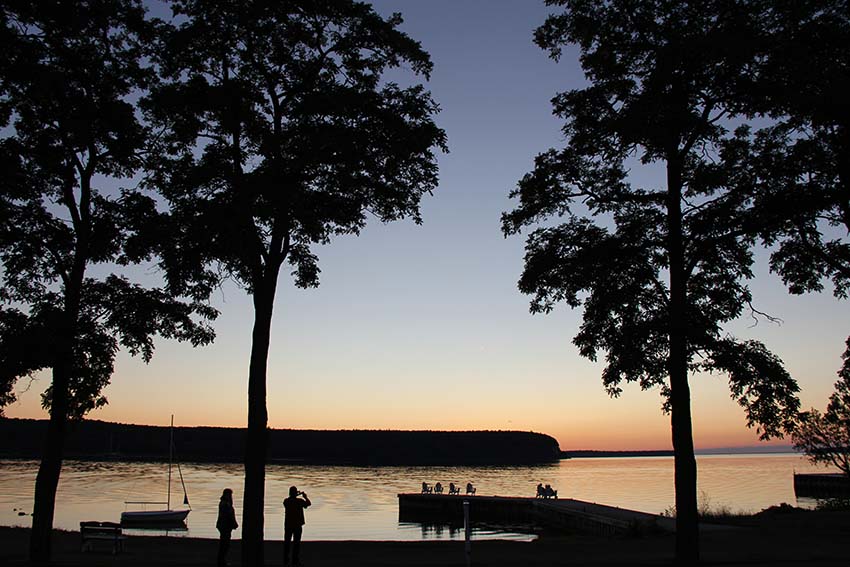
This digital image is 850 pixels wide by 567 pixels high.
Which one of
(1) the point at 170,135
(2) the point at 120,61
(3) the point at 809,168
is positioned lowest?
(3) the point at 809,168

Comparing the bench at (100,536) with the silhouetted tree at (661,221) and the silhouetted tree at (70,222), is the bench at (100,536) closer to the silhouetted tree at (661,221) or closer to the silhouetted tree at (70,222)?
the silhouetted tree at (70,222)

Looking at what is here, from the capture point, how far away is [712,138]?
21.9 meters

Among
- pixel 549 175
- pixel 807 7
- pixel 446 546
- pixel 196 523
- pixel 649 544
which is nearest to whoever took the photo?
pixel 807 7

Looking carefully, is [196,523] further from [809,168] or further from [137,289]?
[809,168]

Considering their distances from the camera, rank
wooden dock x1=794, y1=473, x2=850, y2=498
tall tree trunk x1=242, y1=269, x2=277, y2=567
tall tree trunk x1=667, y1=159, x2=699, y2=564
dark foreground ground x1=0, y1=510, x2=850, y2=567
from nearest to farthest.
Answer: tall tree trunk x1=242, y1=269, x2=277, y2=567
tall tree trunk x1=667, y1=159, x2=699, y2=564
dark foreground ground x1=0, y1=510, x2=850, y2=567
wooden dock x1=794, y1=473, x2=850, y2=498

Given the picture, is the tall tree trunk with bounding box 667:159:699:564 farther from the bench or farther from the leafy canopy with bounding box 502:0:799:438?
the bench

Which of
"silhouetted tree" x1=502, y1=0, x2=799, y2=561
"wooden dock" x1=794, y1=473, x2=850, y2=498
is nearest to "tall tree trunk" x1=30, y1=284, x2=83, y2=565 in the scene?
"silhouetted tree" x1=502, y1=0, x2=799, y2=561

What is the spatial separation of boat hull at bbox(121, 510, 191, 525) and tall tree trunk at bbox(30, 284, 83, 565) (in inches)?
1869

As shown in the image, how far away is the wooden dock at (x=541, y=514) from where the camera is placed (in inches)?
1553

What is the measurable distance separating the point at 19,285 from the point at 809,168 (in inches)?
964

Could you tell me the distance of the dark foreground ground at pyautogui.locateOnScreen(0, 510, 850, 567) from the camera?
23.0 m

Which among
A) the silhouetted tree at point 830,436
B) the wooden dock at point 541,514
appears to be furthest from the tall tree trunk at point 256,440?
the silhouetted tree at point 830,436

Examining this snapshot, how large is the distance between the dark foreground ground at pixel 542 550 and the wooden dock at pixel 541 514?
4.94 metres

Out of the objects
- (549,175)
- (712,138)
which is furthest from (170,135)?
(712,138)
